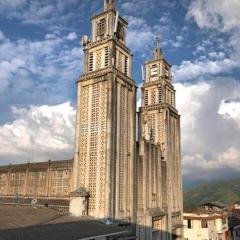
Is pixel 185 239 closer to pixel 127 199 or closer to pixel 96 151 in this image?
pixel 127 199

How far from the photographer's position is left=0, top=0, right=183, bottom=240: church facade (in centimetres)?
4022

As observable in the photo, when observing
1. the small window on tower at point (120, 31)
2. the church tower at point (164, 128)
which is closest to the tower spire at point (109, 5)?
the small window on tower at point (120, 31)

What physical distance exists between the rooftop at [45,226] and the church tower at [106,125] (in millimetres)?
3112

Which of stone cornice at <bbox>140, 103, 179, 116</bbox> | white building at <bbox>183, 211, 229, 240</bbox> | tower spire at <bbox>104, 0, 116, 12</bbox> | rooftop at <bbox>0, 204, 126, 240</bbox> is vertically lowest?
white building at <bbox>183, 211, 229, 240</bbox>

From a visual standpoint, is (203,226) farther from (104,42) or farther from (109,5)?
(109,5)

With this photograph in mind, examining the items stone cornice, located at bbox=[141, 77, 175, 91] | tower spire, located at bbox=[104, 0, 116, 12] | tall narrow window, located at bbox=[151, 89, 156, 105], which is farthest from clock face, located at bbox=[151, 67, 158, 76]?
tower spire, located at bbox=[104, 0, 116, 12]

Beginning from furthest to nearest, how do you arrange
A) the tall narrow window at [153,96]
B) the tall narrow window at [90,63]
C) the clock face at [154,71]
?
the clock face at [154,71] → the tall narrow window at [153,96] → the tall narrow window at [90,63]

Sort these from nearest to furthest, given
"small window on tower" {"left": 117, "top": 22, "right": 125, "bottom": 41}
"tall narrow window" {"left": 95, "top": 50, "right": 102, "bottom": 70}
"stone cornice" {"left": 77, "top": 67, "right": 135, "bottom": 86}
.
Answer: "stone cornice" {"left": 77, "top": 67, "right": 135, "bottom": 86}
"tall narrow window" {"left": 95, "top": 50, "right": 102, "bottom": 70}
"small window on tower" {"left": 117, "top": 22, "right": 125, "bottom": 41}

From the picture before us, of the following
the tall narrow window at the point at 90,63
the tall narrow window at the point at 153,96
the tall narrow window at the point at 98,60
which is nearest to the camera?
the tall narrow window at the point at 98,60

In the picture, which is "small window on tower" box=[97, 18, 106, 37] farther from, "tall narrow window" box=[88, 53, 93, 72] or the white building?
the white building

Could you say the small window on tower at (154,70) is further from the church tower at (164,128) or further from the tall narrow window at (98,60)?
the tall narrow window at (98,60)

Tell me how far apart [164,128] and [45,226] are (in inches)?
1207

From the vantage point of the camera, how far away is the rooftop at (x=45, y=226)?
2689 centimetres

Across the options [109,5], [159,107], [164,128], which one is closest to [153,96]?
[159,107]
